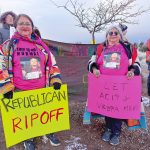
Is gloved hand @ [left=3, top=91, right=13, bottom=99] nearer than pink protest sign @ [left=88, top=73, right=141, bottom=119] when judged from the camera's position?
Yes

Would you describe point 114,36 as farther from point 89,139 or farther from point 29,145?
point 29,145

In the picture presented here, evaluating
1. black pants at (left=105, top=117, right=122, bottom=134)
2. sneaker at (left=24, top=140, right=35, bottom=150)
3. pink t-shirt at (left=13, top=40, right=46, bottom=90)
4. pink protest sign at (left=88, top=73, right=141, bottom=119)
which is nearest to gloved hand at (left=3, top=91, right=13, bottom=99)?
pink t-shirt at (left=13, top=40, right=46, bottom=90)

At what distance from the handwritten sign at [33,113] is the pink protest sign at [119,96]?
54cm

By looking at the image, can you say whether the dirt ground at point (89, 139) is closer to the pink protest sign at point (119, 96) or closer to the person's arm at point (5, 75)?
the pink protest sign at point (119, 96)

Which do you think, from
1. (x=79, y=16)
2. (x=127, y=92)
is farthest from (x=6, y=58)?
(x=79, y=16)

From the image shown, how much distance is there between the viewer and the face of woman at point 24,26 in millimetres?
4082

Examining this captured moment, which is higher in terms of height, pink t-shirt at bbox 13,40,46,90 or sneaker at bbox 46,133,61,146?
pink t-shirt at bbox 13,40,46,90

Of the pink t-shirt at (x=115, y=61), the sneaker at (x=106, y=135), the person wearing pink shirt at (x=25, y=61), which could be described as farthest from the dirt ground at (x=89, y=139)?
the pink t-shirt at (x=115, y=61)

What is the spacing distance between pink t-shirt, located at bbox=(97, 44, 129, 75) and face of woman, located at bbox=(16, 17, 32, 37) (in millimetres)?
1059

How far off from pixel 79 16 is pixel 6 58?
14.0ft

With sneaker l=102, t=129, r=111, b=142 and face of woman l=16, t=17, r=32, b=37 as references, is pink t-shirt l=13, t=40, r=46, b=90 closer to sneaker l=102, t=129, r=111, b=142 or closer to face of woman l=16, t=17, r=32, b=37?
face of woman l=16, t=17, r=32, b=37

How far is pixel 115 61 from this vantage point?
4.41 metres

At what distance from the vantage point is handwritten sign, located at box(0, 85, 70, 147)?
3941mm

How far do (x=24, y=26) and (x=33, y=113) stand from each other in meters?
1.06
